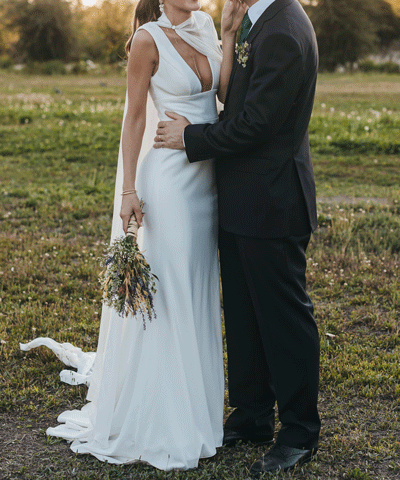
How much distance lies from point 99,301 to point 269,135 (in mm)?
3078

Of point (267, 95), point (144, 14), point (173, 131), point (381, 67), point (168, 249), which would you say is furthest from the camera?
point (381, 67)

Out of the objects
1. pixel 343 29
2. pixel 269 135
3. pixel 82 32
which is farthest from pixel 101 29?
pixel 269 135

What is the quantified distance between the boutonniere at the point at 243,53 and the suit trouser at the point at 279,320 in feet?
2.83

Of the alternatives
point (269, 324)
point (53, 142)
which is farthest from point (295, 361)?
point (53, 142)

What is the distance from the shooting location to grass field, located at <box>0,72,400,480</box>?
3295mm

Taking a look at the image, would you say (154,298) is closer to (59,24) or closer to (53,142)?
(53,142)

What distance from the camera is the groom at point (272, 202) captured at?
271 cm

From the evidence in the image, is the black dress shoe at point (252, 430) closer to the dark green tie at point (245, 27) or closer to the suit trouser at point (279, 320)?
the suit trouser at point (279, 320)

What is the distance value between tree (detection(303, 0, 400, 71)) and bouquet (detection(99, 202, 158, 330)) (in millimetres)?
53680

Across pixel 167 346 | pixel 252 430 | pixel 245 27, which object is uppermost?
pixel 245 27

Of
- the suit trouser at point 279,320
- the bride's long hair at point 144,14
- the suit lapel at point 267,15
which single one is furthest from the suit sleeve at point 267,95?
the bride's long hair at point 144,14

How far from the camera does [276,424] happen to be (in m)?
3.67

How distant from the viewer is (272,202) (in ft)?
9.49

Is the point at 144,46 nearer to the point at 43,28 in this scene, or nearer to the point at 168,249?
the point at 168,249
